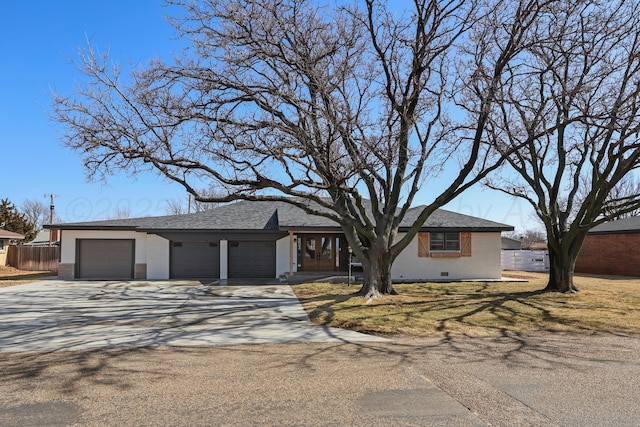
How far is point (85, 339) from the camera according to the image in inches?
317

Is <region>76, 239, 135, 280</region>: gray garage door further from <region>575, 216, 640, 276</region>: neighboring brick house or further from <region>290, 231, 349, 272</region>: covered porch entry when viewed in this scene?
<region>575, 216, 640, 276</region>: neighboring brick house

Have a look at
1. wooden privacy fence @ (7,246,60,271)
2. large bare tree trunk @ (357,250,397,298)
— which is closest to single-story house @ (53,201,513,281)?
large bare tree trunk @ (357,250,397,298)

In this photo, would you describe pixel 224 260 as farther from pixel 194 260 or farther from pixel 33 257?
pixel 33 257

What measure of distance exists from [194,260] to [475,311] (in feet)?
46.1

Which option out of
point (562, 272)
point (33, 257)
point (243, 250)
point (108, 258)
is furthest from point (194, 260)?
point (562, 272)

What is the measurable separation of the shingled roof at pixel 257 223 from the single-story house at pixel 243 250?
46 millimetres

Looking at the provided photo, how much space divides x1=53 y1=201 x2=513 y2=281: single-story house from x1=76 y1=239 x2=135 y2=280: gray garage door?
0.04 meters

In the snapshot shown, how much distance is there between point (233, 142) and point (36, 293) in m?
9.59

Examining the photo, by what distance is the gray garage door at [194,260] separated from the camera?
69.5 feet

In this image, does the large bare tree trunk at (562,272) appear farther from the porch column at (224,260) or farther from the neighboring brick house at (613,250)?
the porch column at (224,260)

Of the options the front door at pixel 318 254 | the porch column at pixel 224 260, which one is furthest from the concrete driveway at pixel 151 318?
the front door at pixel 318 254

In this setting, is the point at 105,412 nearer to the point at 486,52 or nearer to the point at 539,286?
the point at 486,52

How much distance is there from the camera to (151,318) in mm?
10422

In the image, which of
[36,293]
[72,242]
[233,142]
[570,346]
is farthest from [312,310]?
[72,242]
